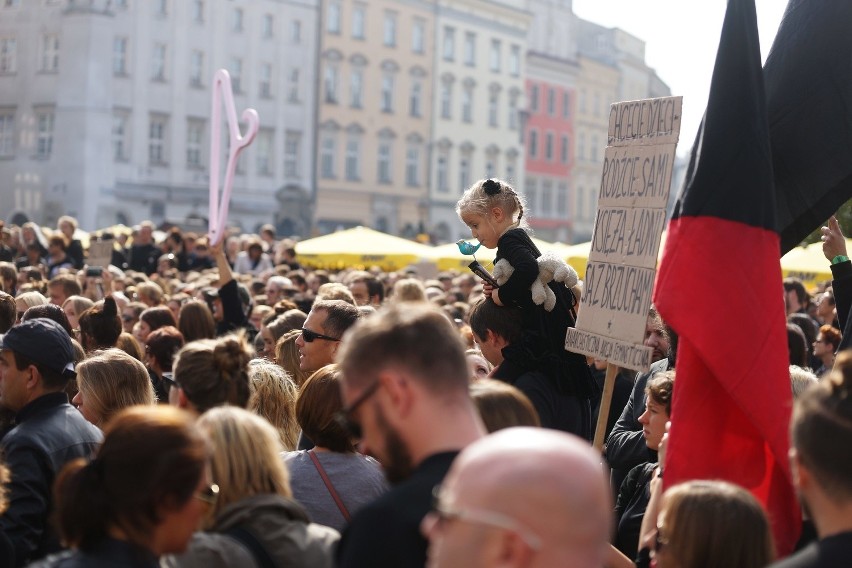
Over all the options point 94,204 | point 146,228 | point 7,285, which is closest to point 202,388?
point 7,285

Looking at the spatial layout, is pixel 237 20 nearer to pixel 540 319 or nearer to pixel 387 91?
pixel 387 91

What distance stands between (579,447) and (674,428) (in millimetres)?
2336

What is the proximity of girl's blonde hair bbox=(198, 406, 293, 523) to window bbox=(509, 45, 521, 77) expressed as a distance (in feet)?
239

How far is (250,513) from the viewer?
3545 millimetres

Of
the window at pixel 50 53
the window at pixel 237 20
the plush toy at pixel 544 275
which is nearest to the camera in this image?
the plush toy at pixel 544 275

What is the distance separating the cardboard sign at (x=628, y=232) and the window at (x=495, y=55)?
6891cm

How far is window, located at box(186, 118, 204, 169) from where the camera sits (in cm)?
5572

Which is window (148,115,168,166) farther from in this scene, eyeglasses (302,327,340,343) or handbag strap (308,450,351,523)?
handbag strap (308,450,351,523)

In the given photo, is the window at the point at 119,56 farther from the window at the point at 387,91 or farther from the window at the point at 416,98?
the window at the point at 416,98

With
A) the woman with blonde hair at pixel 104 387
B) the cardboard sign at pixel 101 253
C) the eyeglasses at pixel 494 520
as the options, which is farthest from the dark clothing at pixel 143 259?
the eyeglasses at pixel 494 520

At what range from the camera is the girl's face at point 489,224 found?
6.19 m

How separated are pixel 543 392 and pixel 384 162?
205 feet

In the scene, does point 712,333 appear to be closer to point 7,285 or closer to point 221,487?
point 221,487

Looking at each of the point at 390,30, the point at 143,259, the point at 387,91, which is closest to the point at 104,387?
the point at 143,259
